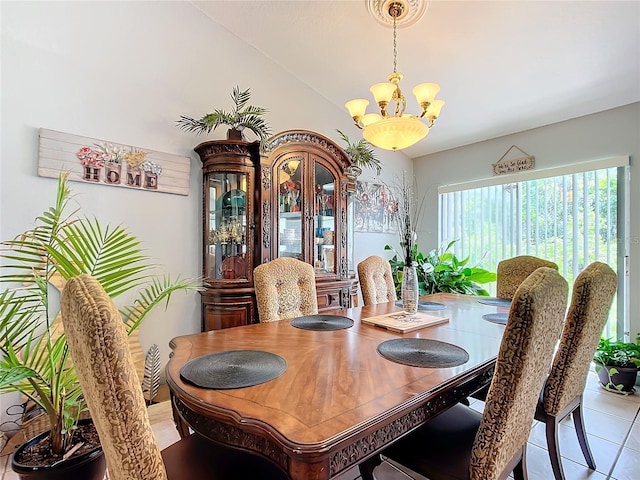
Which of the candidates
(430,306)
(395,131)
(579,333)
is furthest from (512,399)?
(395,131)

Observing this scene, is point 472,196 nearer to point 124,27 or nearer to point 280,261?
point 280,261

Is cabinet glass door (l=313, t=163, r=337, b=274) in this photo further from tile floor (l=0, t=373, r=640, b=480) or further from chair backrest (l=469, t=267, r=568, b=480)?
chair backrest (l=469, t=267, r=568, b=480)

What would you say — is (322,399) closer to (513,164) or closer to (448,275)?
(448,275)

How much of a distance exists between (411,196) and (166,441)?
154 inches

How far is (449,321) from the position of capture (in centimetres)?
190

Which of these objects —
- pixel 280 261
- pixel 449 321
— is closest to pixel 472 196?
pixel 449 321

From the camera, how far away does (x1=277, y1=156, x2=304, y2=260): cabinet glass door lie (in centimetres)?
299

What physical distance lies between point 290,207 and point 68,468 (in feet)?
7.40

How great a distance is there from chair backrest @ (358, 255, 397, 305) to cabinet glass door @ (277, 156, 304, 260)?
0.72 metres

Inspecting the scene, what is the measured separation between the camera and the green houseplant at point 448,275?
3.73m

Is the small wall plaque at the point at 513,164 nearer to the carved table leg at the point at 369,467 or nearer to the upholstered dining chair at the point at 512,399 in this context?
the upholstered dining chair at the point at 512,399

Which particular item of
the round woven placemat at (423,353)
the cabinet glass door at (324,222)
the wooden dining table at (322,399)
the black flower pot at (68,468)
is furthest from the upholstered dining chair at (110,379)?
the cabinet glass door at (324,222)

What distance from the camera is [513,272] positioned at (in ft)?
9.12

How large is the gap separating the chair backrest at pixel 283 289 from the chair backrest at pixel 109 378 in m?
1.24
